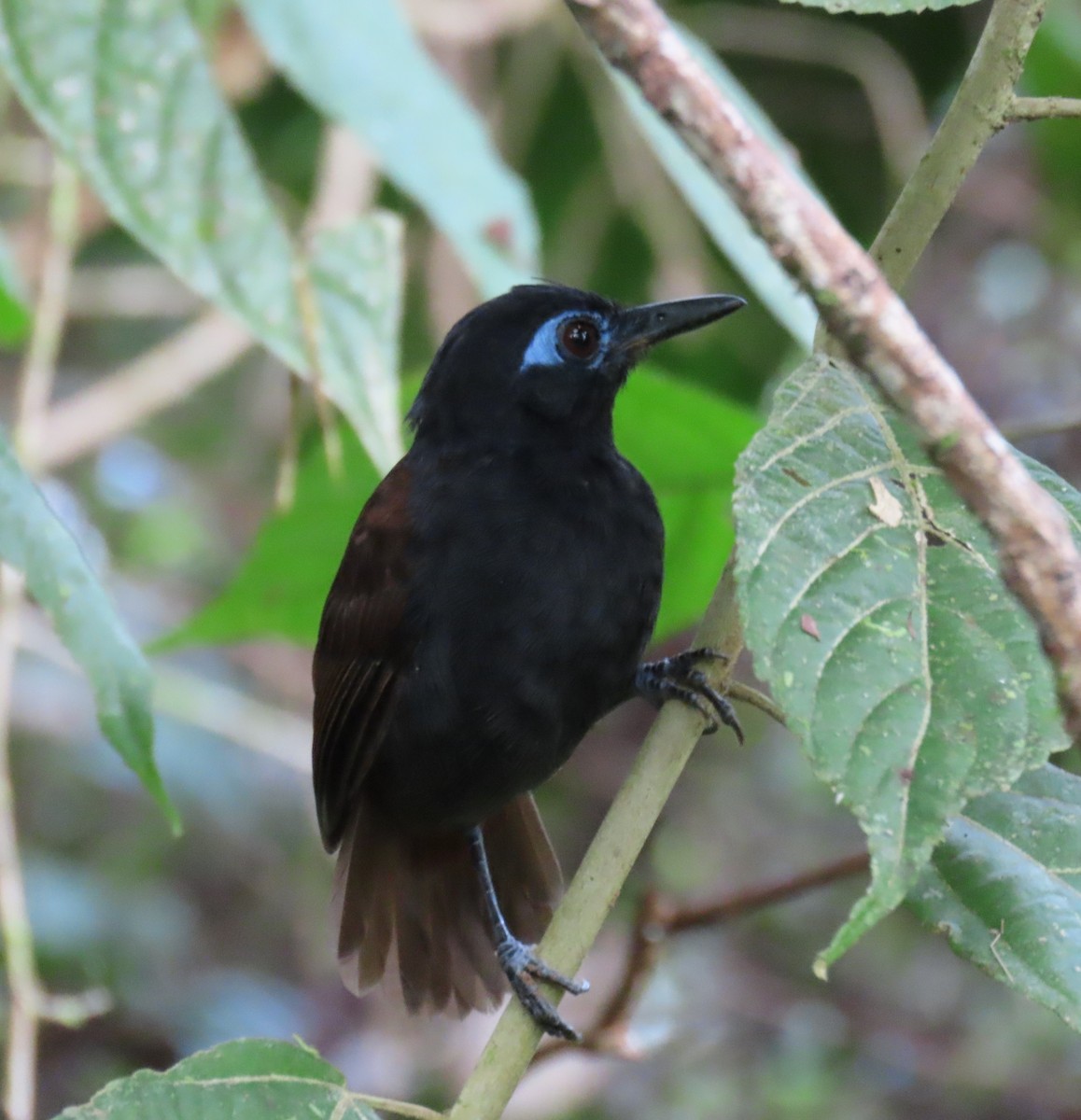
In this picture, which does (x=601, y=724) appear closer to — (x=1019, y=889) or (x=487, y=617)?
(x=487, y=617)

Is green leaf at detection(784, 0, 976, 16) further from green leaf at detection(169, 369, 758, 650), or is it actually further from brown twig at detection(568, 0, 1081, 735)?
green leaf at detection(169, 369, 758, 650)

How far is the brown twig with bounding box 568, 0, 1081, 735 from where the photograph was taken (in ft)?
2.69

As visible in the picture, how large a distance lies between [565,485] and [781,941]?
4257 millimetres

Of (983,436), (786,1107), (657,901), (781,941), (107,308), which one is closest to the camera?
(983,436)

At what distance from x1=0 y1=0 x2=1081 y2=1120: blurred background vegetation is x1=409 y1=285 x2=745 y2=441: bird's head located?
1026 mm

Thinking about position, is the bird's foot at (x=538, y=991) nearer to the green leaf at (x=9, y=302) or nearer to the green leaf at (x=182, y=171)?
the green leaf at (x=182, y=171)

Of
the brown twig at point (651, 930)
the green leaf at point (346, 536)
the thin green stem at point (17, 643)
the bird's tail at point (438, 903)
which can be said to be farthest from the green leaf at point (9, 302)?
the brown twig at point (651, 930)

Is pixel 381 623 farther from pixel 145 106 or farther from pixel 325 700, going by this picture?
pixel 145 106

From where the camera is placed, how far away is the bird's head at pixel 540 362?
102 inches

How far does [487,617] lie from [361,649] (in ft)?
1.03

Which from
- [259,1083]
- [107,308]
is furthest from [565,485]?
[107,308]

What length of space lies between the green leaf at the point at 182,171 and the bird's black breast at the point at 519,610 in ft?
0.84

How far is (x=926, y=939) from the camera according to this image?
20.9 ft

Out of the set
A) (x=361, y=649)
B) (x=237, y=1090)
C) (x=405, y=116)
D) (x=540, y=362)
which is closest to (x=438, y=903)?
(x=361, y=649)
